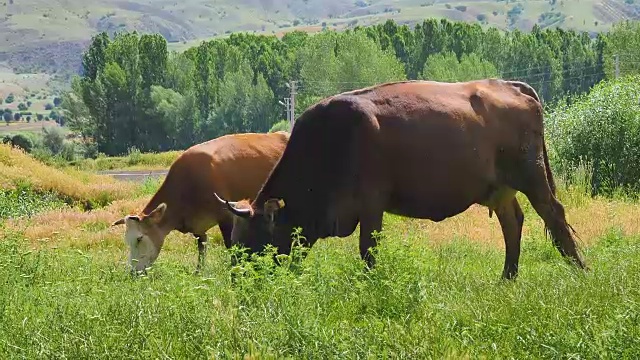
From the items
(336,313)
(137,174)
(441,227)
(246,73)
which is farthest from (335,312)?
(246,73)

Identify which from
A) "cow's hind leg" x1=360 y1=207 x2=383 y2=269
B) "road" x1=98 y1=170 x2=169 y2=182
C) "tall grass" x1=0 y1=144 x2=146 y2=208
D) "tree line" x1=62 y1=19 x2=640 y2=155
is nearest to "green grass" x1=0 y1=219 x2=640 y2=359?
"cow's hind leg" x1=360 y1=207 x2=383 y2=269

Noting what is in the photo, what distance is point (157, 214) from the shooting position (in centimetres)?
1389

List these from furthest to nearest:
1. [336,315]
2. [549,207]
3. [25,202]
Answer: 1. [25,202]
2. [549,207]
3. [336,315]

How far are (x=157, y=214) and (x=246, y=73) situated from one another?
81.4 metres

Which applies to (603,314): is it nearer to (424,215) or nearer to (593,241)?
(424,215)

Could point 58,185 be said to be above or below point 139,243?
below

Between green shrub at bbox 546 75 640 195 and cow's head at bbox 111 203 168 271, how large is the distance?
11873mm

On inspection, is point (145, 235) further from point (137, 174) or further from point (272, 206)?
point (137, 174)

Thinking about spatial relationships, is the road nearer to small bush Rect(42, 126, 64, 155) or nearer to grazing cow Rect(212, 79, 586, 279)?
small bush Rect(42, 126, 64, 155)

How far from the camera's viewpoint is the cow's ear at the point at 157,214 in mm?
13789

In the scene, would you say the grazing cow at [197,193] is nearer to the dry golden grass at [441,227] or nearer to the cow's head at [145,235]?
the cow's head at [145,235]

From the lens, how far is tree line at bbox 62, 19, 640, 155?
86.1 metres

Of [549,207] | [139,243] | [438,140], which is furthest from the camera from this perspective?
[139,243]

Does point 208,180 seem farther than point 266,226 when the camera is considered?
Yes
